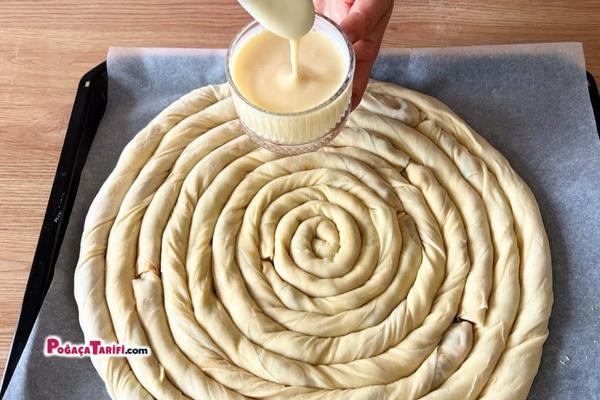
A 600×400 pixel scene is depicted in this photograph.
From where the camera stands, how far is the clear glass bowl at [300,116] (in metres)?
0.99

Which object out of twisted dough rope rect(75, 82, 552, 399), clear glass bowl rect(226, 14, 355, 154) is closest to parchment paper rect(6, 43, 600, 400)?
twisted dough rope rect(75, 82, 552, 399)

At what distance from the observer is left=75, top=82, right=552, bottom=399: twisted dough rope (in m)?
1.13

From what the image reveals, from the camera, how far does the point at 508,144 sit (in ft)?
4.65

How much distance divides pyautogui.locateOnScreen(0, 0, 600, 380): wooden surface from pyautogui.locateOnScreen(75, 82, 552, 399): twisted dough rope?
0.81ft

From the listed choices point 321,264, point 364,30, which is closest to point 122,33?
point 364,30

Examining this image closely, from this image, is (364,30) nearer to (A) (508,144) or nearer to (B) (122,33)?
(A) (508,144)

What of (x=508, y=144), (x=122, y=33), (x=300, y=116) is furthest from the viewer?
(x=122, y=33)

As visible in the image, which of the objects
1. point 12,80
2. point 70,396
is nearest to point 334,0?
point 12,80

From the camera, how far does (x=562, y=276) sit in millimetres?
1257

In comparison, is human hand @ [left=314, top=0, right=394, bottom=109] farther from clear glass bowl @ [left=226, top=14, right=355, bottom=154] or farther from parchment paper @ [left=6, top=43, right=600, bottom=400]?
parchment paper @ [left=6, top=43, right=600, bottom=400]

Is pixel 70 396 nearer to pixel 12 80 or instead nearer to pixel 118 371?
pixel 118 371

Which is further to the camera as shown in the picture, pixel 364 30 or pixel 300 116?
pixel 364 30

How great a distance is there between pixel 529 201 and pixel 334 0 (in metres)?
0.54

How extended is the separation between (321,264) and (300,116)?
1.10ft
